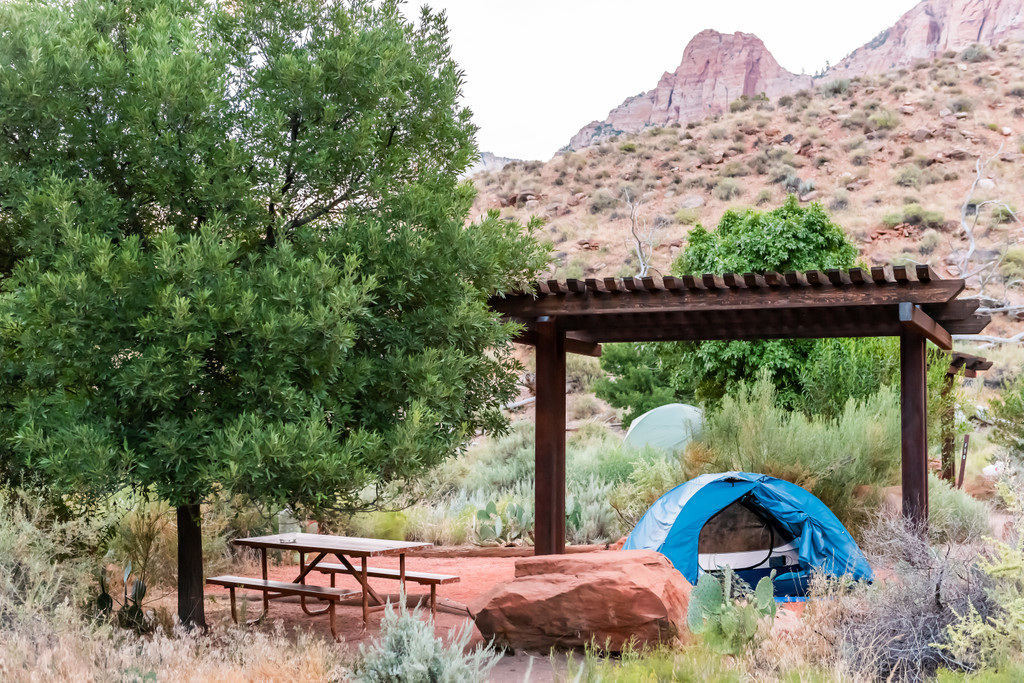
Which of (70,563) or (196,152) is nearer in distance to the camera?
(196,152)

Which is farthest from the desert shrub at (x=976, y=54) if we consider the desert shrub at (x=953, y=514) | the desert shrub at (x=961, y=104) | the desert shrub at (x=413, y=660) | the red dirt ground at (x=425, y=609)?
the desert shrub at (x=413, y=660)

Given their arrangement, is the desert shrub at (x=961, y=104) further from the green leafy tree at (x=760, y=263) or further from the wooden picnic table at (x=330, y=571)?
the wooden picnic table at (x=330, y=571)

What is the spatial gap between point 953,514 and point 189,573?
9.01m

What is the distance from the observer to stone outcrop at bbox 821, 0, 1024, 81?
60250mm

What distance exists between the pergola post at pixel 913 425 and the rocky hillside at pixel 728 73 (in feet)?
211

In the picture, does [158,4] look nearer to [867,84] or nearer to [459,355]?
[459,355]

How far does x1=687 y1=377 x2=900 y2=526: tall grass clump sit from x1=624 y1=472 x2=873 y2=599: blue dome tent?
1734 mm

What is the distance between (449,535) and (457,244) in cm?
724

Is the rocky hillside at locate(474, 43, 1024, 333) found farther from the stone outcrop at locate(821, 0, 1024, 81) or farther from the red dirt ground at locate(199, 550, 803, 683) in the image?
the red dirt ground at locate(199, 550, 803, 683)

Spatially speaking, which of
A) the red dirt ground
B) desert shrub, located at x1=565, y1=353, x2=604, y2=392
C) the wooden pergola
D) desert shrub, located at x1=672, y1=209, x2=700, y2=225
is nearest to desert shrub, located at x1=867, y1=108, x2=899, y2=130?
desert shrub, located at x1=672, y1=209, x2=700, y2=225

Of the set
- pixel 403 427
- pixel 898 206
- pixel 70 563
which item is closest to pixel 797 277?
pixel 403 427

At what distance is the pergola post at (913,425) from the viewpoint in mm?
8703

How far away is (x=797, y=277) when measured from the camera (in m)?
7.70

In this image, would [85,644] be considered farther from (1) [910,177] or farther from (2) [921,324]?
(1) [910,177]
